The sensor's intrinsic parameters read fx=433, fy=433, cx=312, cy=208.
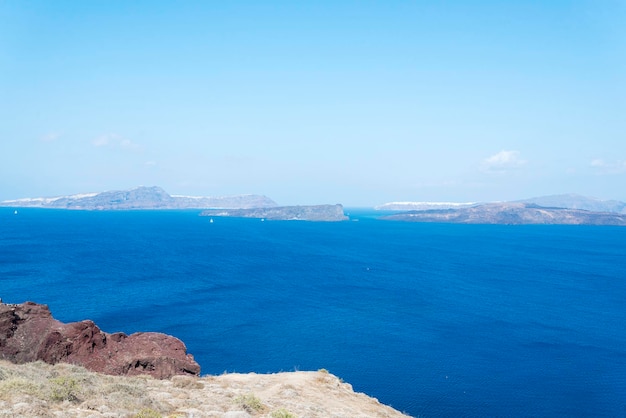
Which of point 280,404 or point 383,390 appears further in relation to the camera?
point 383,390

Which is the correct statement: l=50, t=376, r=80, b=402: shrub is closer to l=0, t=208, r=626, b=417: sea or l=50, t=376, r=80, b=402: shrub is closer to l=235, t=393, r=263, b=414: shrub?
l=235, t=393, r=263, b=414: shrub

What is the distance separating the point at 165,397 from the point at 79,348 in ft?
28.4

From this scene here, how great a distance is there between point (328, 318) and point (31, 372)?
65149 millimetres

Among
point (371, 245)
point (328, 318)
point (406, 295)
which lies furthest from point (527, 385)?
point (371, 245)

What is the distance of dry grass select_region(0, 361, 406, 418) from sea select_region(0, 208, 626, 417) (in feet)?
70.1

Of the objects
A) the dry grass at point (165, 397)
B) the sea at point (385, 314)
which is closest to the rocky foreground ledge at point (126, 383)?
the dry grass at point (165, 397)

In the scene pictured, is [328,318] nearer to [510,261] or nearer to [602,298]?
[602,298]

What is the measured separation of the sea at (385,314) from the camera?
176 ft

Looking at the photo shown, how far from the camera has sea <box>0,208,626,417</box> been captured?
5356 centimetres

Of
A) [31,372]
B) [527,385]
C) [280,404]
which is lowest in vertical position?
[527,385]

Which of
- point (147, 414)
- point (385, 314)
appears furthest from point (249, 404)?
point (385, 314)

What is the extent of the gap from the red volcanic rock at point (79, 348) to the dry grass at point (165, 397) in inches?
54.3

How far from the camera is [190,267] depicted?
12250 centimetres

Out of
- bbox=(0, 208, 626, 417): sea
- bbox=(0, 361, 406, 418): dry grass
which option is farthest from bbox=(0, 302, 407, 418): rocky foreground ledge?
bbox=(0, 208, 626, 417): sea
